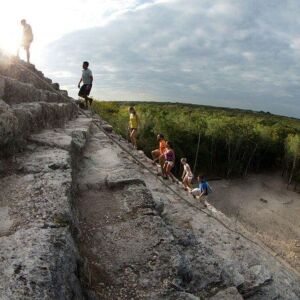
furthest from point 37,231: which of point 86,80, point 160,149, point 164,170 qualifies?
point 86,80

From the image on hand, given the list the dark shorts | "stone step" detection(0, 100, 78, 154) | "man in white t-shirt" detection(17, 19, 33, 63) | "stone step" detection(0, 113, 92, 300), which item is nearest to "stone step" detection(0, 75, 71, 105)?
"stone step" detection(0, 100, 78, 154)

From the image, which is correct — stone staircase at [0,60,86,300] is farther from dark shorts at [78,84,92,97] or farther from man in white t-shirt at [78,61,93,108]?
dark shorts at [78,84,92,97]

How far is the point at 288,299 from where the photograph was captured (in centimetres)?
751

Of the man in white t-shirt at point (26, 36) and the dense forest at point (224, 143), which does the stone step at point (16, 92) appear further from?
the dense forest at point (224, 143)

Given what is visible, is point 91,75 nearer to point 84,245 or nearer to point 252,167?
point 84,245

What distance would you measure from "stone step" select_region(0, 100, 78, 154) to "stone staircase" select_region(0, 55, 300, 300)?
0.07ft

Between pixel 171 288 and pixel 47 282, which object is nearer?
pixel 47 282

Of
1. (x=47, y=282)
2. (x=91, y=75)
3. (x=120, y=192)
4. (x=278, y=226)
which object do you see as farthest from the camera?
(x=278, y=226)

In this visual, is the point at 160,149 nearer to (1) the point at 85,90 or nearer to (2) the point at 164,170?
(2) the point at 164,170

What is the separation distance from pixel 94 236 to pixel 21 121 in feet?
9.48

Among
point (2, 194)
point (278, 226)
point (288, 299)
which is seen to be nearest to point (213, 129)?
point (278, 226)

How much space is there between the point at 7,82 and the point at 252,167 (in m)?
43.1

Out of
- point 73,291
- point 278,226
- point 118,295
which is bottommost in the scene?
point 278,226

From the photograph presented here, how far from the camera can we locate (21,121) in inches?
284
